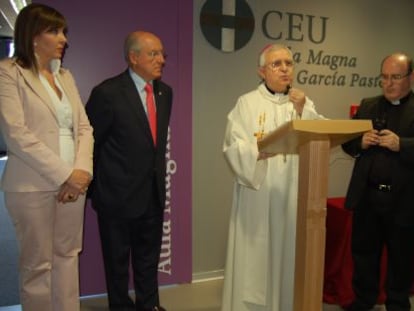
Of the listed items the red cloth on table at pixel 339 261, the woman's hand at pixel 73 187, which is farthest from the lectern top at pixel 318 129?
the red cloth on table at pixel 339 261

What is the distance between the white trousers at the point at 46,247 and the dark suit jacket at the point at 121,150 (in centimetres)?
36

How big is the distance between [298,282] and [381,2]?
296 cm

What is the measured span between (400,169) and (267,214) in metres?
0.76

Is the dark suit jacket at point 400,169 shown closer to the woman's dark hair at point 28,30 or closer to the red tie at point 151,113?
the red tie at point 151,113

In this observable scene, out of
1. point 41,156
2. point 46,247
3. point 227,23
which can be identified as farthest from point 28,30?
point 227,23

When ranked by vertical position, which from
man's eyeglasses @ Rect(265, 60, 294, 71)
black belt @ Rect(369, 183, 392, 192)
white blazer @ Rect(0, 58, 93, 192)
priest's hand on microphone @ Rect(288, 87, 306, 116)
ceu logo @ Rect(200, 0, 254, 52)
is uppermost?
ceu logo @ Rect(200, 0, 254, 52)

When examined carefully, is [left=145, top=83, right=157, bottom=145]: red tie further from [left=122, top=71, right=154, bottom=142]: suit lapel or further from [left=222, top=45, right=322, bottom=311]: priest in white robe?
[left=222, top=45, right=322, bottom=311]: priest in white robe

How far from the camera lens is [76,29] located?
2.66m

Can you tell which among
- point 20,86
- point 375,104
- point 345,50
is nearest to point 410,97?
point 375,104

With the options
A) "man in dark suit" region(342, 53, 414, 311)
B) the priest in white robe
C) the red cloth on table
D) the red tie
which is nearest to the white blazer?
the red tie

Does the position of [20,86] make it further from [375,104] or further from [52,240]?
[375,104]

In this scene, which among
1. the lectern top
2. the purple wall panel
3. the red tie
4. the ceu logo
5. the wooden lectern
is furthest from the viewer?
the ceu logo

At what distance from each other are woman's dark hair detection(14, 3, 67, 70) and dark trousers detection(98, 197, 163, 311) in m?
1.00

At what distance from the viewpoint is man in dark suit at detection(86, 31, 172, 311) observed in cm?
233
